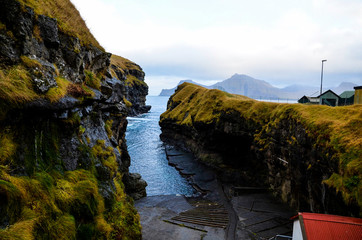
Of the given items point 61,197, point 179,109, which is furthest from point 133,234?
point 179,109

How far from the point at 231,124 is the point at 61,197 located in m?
42.4

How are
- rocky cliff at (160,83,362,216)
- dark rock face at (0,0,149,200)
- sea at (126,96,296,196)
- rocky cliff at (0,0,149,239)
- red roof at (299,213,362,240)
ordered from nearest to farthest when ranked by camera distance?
rocky cliff at (0,0,149,239) → dark rock face at (0,0,149,200) → red roof at (299,213,362,240) → rocky cliff at (160,83,362,216) → sea at (126,96,296,196)

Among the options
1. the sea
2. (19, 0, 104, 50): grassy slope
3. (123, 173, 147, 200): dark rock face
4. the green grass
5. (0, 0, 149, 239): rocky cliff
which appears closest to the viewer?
(0, 0, 149, 239): rocky cliff

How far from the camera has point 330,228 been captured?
549 inches

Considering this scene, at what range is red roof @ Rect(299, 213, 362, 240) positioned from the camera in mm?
13383

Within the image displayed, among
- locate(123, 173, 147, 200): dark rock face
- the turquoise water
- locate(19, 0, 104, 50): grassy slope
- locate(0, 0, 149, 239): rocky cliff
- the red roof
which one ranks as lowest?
the turquoise water

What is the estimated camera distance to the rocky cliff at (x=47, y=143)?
309 inches

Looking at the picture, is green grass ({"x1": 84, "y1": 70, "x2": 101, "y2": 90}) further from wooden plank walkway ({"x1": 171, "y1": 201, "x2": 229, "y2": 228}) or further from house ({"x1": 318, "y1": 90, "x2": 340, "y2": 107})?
house ({"x1": 318, "y1": 90, "x2": 340, "y2": 107})

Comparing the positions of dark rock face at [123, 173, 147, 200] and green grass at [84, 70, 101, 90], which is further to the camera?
dark rock face at [123, 173, 147, 200]

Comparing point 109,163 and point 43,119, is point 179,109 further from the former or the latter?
point 43,119

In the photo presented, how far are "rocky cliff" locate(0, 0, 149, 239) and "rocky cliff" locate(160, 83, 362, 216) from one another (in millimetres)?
18481

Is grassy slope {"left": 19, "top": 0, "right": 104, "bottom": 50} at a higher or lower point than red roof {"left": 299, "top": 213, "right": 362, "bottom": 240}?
higher

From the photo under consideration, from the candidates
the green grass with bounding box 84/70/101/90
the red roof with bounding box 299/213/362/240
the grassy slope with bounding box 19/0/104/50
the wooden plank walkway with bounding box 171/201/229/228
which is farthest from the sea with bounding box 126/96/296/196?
the grassy slope with bounding box 19/0/104/50

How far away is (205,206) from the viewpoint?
33.7 m
